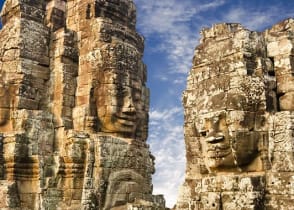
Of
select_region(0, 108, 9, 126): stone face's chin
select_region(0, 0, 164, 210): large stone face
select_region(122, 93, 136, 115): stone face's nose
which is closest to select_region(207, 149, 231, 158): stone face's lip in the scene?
select_region(0, 0, 164, 210): large stone face

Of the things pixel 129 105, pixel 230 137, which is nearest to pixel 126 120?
pixel 129 105

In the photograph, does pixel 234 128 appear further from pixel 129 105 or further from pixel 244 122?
pixel 129 105

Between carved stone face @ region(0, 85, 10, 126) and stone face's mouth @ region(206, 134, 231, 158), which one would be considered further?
carved stone face @ region(0, 85, 10, 126)

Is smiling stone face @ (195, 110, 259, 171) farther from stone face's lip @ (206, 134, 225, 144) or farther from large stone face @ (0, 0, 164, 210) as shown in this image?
large stone face @ (0, 0, 164, 210)

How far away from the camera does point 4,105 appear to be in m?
17.3

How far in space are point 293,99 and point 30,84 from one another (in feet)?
43.4

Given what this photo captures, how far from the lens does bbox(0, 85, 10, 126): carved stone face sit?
1728 cm

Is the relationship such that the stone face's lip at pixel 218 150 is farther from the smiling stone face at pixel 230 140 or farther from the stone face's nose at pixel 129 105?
the stone face's nose at pixel 129 105

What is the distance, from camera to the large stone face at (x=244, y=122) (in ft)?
20.9

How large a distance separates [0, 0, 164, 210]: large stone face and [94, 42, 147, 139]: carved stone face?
0.13 feet

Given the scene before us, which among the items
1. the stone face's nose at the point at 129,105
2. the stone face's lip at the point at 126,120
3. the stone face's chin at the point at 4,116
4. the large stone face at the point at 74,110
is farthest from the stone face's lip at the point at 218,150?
the stone face's chin at the point at 4,116

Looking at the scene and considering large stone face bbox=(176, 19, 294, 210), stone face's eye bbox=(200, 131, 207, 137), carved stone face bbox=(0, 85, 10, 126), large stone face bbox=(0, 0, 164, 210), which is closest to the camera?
large stone face bbox=(176, 19, 294, 210)

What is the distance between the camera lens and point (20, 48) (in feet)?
58.1

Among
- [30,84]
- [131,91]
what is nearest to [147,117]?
[131,91]
